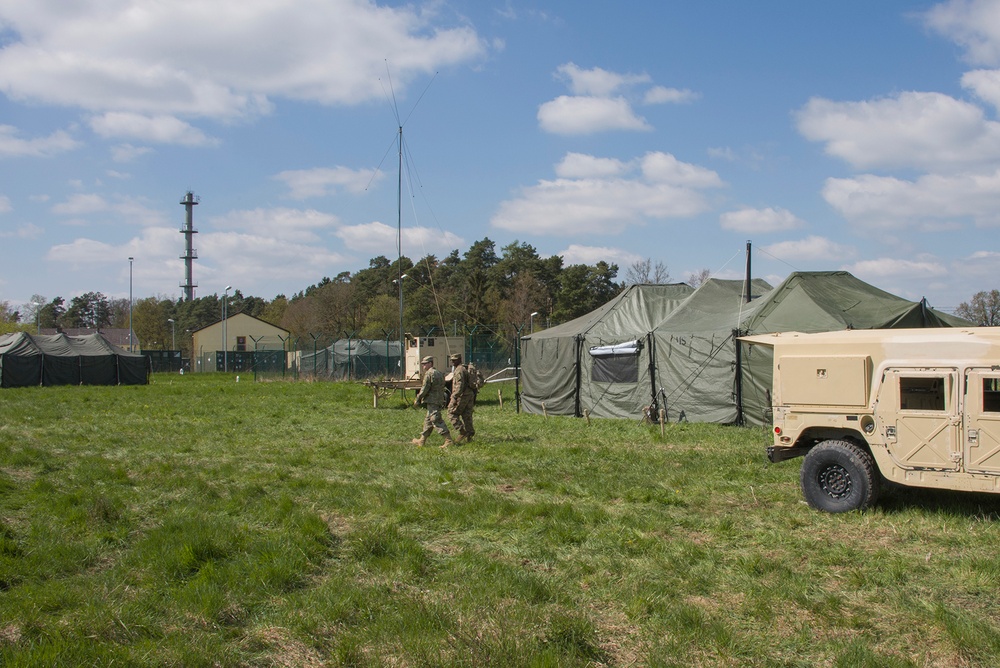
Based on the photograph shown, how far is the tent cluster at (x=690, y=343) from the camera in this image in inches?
645

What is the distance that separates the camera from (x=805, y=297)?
16.5 meters

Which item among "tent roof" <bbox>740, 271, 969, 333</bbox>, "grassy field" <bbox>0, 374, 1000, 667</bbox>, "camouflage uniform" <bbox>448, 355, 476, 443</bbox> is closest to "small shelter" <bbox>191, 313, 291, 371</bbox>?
"camouflage uniform" <bbox>448, 355, 476, 443</bbox>

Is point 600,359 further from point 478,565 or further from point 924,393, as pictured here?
point 478,565

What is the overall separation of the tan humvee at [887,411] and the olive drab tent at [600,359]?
381 inches

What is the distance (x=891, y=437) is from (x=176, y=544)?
6.89 metres

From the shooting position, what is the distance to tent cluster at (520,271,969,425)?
16375 mm

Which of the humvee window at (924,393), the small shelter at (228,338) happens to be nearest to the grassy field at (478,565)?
the humvee window at (924,393)

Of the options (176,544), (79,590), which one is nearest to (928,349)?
(176,544)

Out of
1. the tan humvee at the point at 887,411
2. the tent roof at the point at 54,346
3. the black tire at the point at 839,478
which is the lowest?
the black tire at the point at 839,478

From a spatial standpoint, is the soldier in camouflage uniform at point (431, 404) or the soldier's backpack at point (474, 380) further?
the soldier's backpack at point (474, 380)

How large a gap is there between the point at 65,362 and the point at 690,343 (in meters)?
31.8

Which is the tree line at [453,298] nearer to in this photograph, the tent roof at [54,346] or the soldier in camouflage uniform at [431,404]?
the tent roof at [54,346]

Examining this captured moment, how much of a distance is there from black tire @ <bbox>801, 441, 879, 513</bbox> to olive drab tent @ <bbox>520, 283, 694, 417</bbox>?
9863 mm

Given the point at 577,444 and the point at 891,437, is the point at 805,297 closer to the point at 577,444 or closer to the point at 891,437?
the point at 577,444
